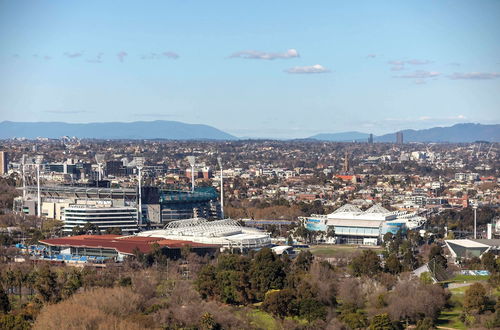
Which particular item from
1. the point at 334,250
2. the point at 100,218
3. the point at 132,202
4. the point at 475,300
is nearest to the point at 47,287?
the point at 475,300

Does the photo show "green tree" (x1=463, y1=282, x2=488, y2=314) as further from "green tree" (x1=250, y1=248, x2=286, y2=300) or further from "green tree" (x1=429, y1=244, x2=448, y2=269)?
"green tree" (x1=429, y1=244, x2=448, y2=269)

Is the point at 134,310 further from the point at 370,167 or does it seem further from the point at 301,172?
the point at 370,167

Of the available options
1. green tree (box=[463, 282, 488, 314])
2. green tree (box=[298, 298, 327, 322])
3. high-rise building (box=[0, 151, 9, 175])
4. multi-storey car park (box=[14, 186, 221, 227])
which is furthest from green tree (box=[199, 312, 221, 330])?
high-rise building (box=[0, 151, 9, 175])

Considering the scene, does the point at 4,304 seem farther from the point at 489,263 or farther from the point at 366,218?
the point at 366,218

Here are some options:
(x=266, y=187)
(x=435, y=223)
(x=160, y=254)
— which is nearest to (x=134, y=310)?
(x=160, y=254)

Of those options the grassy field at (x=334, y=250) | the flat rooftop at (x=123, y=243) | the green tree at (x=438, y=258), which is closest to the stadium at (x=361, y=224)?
the grassy field at (x=334, y=250)

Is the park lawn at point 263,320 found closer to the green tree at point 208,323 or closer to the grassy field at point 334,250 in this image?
the green tree at point 208,323
